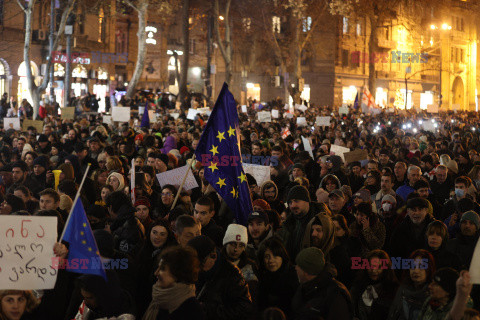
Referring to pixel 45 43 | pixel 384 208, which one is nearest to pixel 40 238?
pixel 384 208

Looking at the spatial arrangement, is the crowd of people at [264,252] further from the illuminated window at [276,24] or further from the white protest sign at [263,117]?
the illuminated window at [276,24]

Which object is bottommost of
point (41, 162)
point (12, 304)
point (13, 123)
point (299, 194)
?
point (12, 304)

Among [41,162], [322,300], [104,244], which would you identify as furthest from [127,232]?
[41,162]

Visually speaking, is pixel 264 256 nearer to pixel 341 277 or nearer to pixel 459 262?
pixel 341 277

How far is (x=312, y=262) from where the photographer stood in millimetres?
5418

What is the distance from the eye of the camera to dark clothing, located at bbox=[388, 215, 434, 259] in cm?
758

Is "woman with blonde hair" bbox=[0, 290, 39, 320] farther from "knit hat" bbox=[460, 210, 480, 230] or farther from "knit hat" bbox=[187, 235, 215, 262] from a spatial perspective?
"knit hat" bbox=[460, 210, 480, 230]

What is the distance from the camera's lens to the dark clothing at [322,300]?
5.20m

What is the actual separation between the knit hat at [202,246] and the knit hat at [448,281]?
1.59 metres

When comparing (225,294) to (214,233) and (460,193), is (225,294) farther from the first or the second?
(460,193)

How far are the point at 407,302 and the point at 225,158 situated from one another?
321 cm

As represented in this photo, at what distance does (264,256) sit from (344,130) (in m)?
16.5

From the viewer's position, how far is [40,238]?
16.3 feet

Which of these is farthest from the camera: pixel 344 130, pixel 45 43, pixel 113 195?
pixel 45 43
